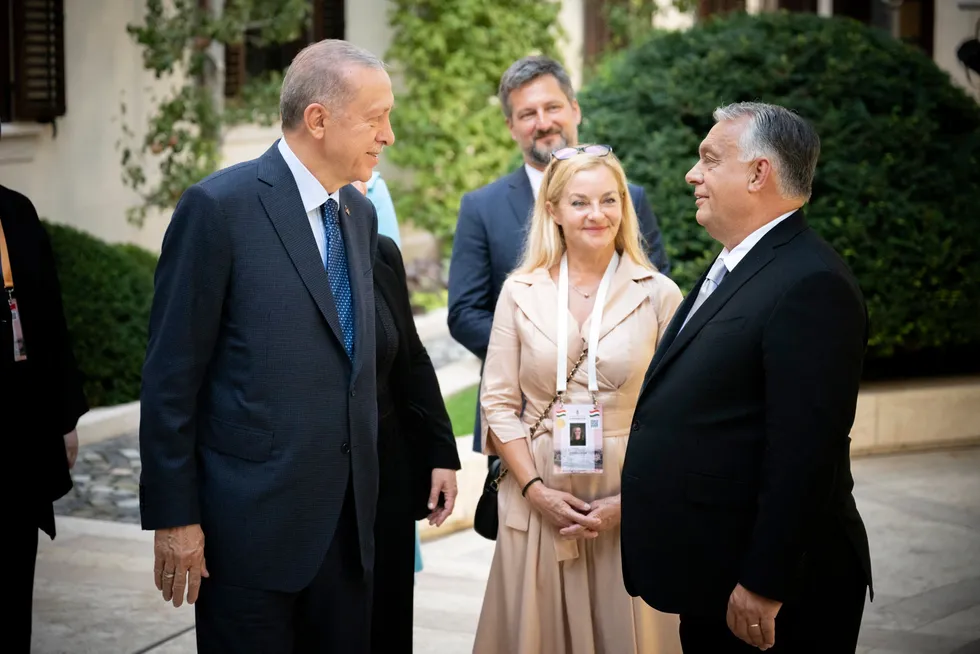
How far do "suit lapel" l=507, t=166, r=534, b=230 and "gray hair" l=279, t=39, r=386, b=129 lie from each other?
1790 millimetres

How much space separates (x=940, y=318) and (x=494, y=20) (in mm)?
6451

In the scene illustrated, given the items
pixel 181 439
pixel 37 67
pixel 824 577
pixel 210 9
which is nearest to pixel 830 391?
Result: pixel 824 577

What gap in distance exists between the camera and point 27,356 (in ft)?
14.3

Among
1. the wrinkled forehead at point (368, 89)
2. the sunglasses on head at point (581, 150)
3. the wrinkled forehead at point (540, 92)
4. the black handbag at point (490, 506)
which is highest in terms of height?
the wrinkled forehead at point (540, 92)

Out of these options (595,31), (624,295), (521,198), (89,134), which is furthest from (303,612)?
(595,31)

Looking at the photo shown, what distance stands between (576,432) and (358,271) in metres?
1.00

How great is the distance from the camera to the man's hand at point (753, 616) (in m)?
3.16

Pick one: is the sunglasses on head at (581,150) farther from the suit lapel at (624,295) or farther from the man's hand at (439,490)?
the man's hand at (439,490)

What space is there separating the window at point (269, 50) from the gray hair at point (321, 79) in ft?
25.1

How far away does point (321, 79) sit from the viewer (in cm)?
339

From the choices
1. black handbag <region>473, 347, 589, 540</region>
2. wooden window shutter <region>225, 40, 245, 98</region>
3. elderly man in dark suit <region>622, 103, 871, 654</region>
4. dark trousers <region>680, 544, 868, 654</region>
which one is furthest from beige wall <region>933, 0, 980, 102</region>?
dark trousers <region>680, 544, 868, 654</region>

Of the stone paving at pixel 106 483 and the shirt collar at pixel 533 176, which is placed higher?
the shirt collar at pixel 533 176

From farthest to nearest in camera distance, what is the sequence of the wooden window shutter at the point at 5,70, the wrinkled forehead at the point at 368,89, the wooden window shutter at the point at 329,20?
1. the wooden window shutter at the point at 329,20
2. the wooden window shutter at the point at 5,70
3. the wrinkled forehead at the point at 368,89

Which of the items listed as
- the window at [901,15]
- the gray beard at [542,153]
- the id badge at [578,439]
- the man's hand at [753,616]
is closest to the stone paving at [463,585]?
the id badge at [578,439]
